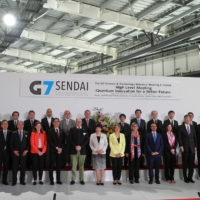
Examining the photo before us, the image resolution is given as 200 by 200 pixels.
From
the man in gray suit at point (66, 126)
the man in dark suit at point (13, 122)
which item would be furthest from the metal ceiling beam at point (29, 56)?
the man in gray suit at point (66, 126)

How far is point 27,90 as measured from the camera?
6410 millimetres

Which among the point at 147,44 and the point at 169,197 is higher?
the point at 147,44

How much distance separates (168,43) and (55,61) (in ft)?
26.9

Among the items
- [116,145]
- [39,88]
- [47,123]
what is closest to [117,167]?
[116,145]

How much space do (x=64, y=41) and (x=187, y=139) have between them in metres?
7.00

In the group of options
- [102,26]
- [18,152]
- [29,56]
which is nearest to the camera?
[18,152]

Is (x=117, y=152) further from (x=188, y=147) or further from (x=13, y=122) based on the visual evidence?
(x=13, y=122)

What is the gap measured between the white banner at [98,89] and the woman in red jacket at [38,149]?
5.08 ft

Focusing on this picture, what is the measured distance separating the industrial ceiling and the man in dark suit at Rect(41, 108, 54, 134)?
2.60m

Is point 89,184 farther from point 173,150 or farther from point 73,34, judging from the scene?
point 73,34

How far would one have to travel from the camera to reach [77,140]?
525 cm

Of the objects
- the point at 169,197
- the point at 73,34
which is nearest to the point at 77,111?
the point at 169,197

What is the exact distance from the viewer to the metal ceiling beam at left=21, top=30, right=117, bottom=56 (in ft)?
32.7

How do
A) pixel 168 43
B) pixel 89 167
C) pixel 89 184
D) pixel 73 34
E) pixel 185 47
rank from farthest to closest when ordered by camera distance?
pixel 73 34 → pixel 185 47 → pixel 168 43 → pixel 89 167 → pixel 89 184
